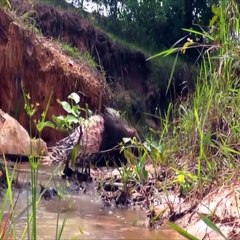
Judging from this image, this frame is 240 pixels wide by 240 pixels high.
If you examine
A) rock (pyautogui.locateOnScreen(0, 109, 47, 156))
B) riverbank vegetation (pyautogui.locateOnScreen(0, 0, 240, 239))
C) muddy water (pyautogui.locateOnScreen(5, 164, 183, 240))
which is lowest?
rock (pyautogui.locateOnScreen(0, 109, 47, 156))

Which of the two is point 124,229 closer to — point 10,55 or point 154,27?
point 10,55

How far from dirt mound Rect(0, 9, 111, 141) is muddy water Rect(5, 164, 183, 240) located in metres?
4.54

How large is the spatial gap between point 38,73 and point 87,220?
20.8 feet

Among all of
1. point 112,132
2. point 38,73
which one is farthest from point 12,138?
point 38,73

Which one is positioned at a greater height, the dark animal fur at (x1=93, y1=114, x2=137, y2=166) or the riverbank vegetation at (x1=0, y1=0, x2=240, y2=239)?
the riverbank vegetation at (x1=0, y1=0, x2=240, y2=239)

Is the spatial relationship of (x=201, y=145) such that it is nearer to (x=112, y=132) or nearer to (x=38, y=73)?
(x=112, y=132)

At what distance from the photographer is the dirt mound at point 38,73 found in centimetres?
863

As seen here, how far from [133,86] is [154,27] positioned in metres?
2.66

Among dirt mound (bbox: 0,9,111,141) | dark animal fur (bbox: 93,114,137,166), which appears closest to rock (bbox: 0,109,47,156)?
dark animal fur (bbox: 93,114,137,166)

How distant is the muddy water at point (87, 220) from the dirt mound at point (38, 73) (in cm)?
454

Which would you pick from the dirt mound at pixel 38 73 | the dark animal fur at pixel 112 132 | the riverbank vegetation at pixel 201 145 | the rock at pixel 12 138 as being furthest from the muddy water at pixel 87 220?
the dirt mound at pixel 38 73

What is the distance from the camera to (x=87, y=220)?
313 centimetres

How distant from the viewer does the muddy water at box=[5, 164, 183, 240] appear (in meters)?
2.75

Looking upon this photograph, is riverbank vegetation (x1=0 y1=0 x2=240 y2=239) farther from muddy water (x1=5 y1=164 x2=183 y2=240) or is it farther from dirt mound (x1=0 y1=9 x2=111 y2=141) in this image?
dirt mound (x1=0 y1=9 x2=111 y2=141)
